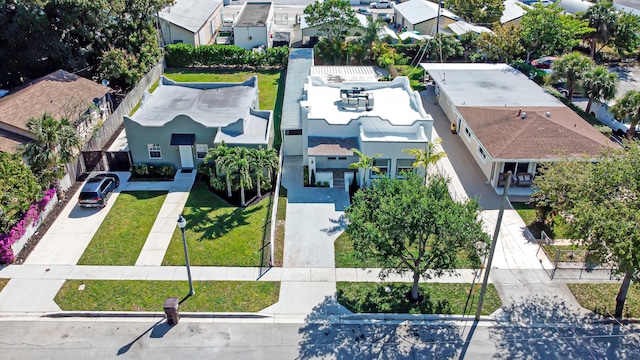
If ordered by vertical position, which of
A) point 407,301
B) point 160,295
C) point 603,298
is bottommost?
point 603,298

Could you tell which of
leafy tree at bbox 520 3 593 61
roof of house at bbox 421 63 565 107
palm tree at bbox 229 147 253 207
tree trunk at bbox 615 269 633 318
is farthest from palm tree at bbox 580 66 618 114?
palm tree at bbox 229 147 253 207

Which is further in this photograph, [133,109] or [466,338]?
[133,109]

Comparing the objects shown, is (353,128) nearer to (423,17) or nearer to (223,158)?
(223,158)

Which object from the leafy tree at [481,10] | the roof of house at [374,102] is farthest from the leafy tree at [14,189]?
the leafy tree at [481,10]

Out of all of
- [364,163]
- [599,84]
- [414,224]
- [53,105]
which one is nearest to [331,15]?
[599,84]

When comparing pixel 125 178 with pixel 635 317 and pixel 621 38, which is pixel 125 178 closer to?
pixel 635 317

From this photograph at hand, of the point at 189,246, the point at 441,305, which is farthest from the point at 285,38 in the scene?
A: the point at 441,305
